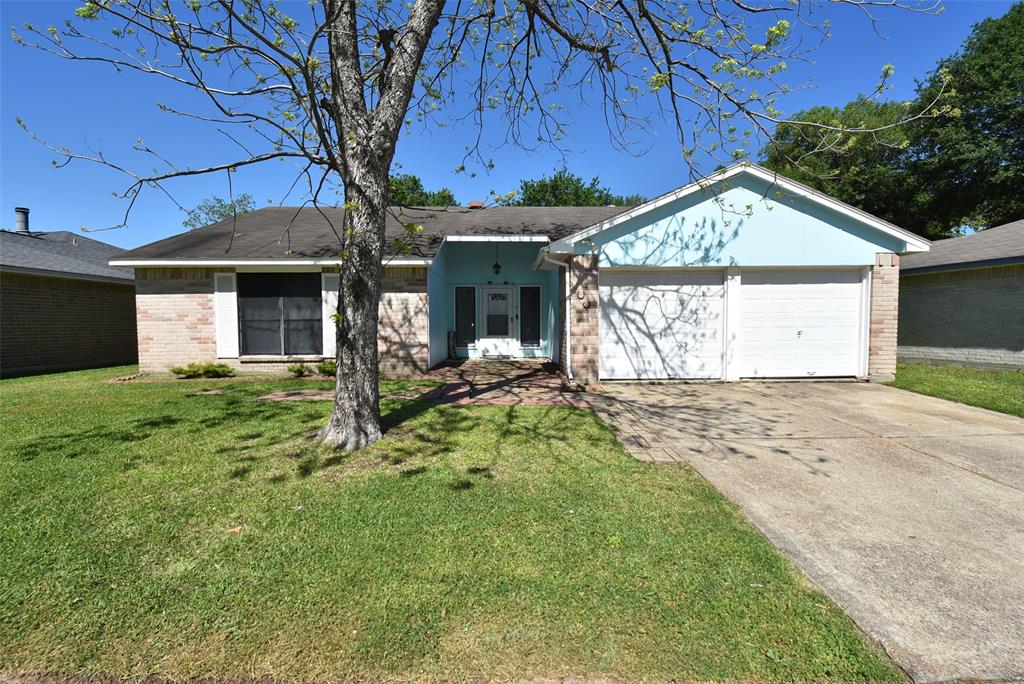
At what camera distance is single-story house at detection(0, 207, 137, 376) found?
441 inches

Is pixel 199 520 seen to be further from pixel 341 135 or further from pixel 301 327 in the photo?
pixel 301 327

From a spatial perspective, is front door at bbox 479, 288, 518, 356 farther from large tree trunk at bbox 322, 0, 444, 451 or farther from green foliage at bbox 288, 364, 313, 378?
large tree trunk at bbox 322, 0, 444, 451

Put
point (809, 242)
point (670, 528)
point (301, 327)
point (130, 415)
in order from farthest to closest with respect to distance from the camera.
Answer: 1. point (301, 327)
2. point (809, 242)
3. point (130, 415)
4. point (670, 528)

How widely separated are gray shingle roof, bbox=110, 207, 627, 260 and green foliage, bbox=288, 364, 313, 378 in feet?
8.31

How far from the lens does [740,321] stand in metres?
9.32

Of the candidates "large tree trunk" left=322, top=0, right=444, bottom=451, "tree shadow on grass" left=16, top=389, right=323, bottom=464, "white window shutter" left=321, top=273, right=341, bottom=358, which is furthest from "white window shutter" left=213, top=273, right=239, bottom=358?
"large tree trunk" left=322, top=0, right=444, bottom=451

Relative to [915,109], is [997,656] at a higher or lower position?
lower

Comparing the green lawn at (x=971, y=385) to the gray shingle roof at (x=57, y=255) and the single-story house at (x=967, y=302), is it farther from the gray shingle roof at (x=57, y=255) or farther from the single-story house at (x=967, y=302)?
the gray shingle roof at (x=57, y=255)

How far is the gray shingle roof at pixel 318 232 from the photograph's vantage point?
33.4 feet

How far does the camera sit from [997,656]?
2053 mm

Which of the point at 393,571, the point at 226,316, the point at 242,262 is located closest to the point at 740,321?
the point at 393,571

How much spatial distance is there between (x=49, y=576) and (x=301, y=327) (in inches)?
332

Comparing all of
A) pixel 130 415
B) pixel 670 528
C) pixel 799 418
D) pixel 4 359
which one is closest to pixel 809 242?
pixel 799 418

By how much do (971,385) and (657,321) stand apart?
246 inches
